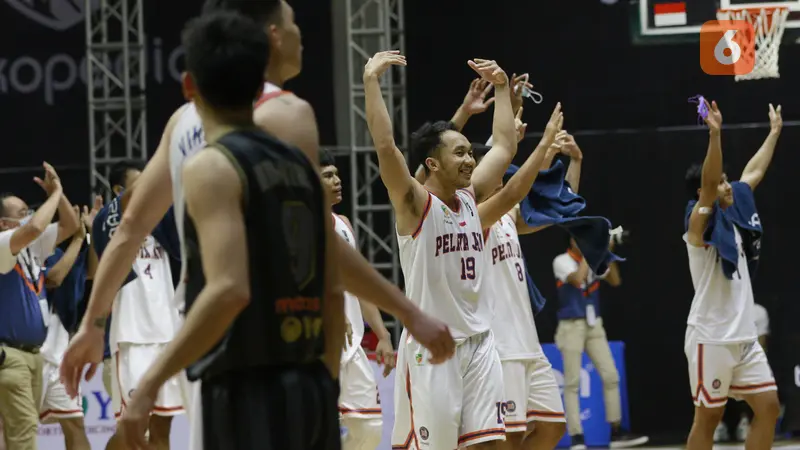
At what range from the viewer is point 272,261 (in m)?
3.13

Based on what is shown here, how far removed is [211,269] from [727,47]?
1058 cm

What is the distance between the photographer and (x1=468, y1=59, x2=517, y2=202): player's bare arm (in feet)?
21.6

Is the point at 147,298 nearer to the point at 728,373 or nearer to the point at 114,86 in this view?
the point at 728,373

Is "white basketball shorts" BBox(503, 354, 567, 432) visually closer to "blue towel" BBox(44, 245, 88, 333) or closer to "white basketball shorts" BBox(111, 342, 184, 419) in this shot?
"white basketball shorts" BBox(111, 342, 184, 419)

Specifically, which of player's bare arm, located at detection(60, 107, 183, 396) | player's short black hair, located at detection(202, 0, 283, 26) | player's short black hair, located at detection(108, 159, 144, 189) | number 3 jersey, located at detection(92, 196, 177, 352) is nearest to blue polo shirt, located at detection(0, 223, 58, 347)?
player's short black hair, located at detection(108, 159, 144, 189)

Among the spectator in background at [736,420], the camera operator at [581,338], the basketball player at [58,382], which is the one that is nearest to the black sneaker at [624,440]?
the camera operator at [581,338]

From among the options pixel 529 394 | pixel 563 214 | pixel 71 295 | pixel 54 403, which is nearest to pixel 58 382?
pixel 54 403

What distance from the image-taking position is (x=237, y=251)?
2.99 metres

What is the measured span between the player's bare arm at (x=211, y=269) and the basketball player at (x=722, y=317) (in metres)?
6.09

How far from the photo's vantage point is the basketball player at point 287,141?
139 inches

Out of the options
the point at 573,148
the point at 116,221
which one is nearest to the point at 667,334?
the point at 573,148

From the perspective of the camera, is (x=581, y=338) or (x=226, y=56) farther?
(x=581, y=338)

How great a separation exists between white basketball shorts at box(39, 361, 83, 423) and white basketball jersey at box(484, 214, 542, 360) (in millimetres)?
3705

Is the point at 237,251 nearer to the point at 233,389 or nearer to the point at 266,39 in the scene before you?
the point at 233,389
